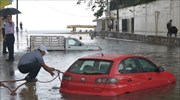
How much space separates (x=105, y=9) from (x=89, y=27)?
92.9 feet

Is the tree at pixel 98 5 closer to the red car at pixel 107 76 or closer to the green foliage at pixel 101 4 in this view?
the green foliage at pixel 101 4

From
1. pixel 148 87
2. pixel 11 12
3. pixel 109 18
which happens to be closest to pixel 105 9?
pixel 109 18

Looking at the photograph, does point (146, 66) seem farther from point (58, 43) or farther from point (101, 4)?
point (101, 4)

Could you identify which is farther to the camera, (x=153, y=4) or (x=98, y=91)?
(x=153, y=4)

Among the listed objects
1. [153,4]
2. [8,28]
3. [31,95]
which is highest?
[153,4]

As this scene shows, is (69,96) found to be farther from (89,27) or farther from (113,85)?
(89,27)

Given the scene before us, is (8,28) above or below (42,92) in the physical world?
above

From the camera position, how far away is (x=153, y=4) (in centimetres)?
5331

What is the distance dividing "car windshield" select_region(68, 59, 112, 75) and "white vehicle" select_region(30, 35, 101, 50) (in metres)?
17.2

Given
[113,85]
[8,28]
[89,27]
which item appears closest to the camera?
[113,85]

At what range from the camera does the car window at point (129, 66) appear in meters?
11.8

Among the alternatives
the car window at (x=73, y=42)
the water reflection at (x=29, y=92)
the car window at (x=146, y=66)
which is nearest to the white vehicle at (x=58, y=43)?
the car window at (x=73, y=42)

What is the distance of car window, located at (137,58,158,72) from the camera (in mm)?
12573

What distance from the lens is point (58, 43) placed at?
30.0m
